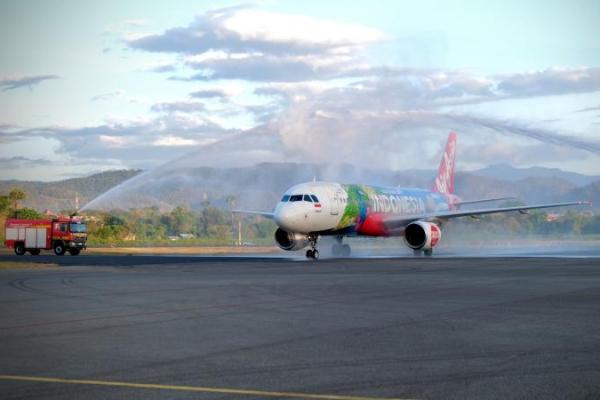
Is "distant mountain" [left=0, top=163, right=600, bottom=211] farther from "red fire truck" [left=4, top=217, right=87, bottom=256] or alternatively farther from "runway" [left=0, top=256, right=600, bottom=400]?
"runway" [left=0, top=256, right=600, bottom=400]

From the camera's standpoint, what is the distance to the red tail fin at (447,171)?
70.8 m

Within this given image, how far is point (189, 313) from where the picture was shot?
18.4m

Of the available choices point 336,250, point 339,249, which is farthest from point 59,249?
point 339,249

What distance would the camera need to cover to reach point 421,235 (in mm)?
51844

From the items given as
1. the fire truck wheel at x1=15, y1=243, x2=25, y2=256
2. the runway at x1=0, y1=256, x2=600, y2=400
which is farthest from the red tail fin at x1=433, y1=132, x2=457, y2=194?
the runway at x1=0, y1=256, x2=600, y2=400

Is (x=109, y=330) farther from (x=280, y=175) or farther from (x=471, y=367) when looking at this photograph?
(x=280, y=175)

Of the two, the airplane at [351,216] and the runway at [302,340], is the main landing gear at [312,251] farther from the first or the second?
the runway at [302,340]

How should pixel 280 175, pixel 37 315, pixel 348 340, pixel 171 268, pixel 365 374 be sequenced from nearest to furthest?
pixel 365 374 < pixel 348 340 < pixel 37 315 < pixel 171 268 < pixel 280 175

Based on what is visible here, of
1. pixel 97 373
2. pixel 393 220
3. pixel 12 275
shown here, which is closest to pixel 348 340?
pixel 97 373

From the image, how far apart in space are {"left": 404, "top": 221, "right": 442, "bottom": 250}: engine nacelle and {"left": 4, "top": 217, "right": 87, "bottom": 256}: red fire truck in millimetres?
24969

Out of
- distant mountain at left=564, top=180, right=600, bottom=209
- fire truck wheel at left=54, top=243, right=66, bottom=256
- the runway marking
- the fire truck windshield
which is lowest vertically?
the runway marking

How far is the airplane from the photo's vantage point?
48531 millimetres

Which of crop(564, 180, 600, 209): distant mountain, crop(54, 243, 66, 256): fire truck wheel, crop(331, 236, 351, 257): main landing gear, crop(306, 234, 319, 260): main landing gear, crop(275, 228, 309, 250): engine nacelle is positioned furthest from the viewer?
crop(564, 180, 600, 209): distant mountain

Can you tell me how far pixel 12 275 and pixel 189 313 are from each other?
17819mm
